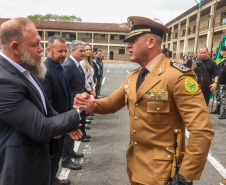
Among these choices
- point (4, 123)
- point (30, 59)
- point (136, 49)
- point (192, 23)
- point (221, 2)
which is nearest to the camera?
point (4, 123)

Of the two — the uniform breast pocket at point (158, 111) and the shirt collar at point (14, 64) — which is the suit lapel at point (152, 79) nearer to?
the uniform breast pocket at point (158, 111)

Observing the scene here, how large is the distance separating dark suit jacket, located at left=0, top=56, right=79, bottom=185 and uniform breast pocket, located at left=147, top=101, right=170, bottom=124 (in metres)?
0.65

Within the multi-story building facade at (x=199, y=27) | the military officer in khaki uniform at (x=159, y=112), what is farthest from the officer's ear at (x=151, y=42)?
the multi-story building facade at (x=199, y=27)

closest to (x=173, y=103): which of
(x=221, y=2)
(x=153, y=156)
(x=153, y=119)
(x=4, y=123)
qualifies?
(x=153, y=119)

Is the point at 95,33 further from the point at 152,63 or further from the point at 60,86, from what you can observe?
the point at 152,63

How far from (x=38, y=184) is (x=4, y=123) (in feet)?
2.01

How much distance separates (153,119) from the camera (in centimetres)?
169

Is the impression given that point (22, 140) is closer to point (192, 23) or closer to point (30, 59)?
point (30, 59)

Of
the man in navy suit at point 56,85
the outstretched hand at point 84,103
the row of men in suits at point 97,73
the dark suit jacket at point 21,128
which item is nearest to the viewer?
the dark suit jacket at point 21,128

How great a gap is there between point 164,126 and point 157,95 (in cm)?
28

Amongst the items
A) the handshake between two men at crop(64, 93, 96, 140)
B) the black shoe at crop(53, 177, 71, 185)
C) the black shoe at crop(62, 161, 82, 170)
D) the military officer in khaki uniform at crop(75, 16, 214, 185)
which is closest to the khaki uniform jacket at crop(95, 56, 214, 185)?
the military officer in khaki uniform at crop(75, 16, 214, 185)

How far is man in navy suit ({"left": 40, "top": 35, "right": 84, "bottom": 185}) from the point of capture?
9.05 ft

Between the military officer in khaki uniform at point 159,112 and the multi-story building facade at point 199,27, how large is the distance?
21.5m

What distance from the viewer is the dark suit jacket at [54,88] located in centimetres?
276
